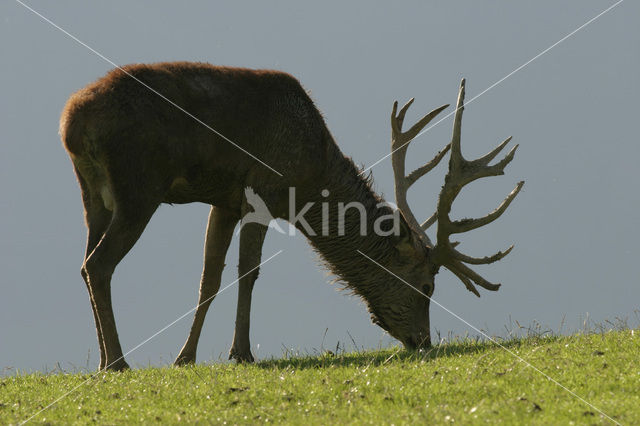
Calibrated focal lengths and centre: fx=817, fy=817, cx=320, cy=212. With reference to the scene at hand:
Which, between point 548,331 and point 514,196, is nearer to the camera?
point 548,331

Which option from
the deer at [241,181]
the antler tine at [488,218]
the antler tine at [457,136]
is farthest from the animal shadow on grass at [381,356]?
the antler tine at [457,136]

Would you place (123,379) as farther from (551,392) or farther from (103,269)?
(551,392)

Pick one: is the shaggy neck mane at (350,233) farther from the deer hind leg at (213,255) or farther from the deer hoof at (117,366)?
the deer hoof at (117,366)

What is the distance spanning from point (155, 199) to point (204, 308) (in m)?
1.96

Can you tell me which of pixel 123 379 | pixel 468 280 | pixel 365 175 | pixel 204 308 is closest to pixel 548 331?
pixel 468 280

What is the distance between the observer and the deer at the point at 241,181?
789 cm

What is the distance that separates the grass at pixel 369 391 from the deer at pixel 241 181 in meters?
1.09

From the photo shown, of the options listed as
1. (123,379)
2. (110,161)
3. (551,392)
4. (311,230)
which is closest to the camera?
(551,392)

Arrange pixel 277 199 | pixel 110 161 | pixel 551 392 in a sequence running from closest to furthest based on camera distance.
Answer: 1. pixel 551 392
2. pixel 110 161
3. pixel 277 199

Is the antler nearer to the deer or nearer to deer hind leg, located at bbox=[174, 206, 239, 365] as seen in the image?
the deer

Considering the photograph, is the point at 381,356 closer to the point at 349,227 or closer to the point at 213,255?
the point at 349,227

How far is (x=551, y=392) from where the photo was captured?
234 inches

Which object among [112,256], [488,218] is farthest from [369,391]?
[488,218]

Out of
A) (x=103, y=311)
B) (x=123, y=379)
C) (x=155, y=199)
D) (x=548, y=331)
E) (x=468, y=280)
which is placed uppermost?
(x=155, y=199)
